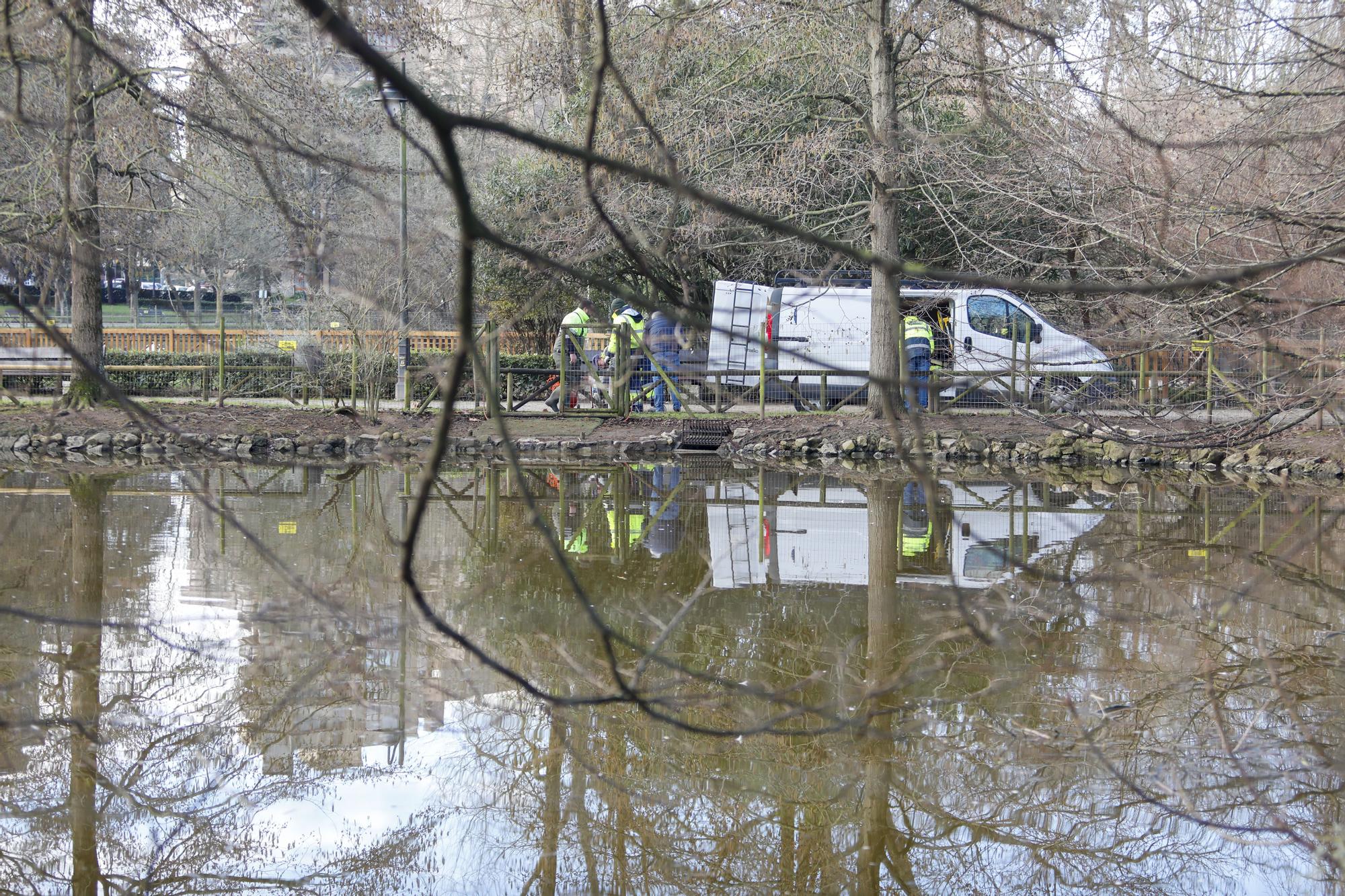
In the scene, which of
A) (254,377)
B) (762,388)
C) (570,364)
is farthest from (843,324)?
(254,377)

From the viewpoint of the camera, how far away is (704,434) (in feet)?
48.9

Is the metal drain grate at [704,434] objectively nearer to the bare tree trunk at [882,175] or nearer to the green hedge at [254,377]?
the bare tree trunk at [882,175]

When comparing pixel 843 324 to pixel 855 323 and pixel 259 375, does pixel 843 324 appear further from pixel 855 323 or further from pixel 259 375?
pixel 259 375

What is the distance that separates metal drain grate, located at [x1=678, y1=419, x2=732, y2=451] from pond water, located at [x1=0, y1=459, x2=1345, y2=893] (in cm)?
721

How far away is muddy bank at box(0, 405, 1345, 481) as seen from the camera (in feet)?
43.5

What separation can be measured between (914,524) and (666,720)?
25.6ft

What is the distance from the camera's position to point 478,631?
5.42 meters

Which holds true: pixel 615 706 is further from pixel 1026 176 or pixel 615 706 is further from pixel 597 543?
pixel 1026 176

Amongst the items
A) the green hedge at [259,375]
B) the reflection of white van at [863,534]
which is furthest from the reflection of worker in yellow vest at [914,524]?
the green hedge at [259,375]

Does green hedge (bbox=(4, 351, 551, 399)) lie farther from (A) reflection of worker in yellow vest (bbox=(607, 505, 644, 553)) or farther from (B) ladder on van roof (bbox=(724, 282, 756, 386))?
(A) reflection of worker in yellow vest (bbox=(607, 505, 644, 553))

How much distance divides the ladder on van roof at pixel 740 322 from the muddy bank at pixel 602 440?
150cm

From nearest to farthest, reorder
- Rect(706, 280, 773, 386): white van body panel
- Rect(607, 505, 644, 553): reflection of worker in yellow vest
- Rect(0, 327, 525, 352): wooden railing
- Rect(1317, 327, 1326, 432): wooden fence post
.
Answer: Rect(1317, 327, 1326, 432): wooden fence post, Rect(607, 505, 644, 553): reflection of worker in yellow vest, Rect(706, 280, 773, 386): white van body panel, Rect(0, 327, 525, 352): wooden railing

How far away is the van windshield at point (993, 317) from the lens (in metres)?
16.7


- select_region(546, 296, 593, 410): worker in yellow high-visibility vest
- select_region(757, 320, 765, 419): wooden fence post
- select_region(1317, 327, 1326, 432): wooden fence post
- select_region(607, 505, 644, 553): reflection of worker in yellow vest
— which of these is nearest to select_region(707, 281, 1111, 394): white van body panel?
select_region(757, 320, 765, 419): wooden fence post
